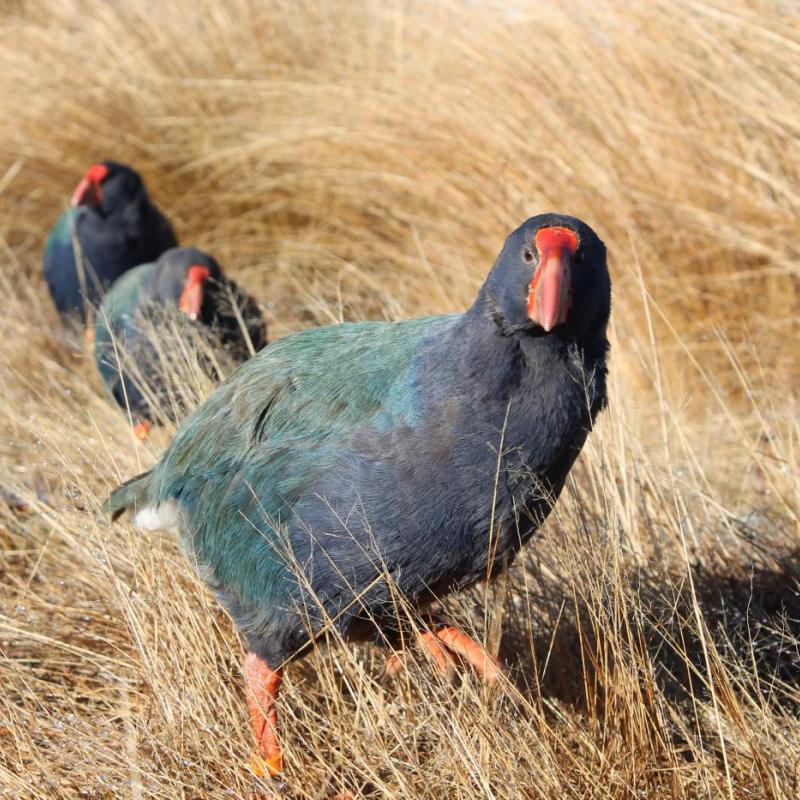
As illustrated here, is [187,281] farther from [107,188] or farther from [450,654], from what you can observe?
[450,654]

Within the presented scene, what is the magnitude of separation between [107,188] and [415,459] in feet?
10.9

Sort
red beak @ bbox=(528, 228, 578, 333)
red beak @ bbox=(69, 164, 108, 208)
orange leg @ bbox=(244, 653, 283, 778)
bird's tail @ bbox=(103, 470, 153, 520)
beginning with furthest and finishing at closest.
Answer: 1. red beak @ bbox=(69, 164, 108, 208)
2. bird's tail @ bbox=(103, 470, 153, 520)
3. orange leg @ bbox=(244, 653, 283, 778)
4. red beak @ bbox=(528, 228, 578, 333)

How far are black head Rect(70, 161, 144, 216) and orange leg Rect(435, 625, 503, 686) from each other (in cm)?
315

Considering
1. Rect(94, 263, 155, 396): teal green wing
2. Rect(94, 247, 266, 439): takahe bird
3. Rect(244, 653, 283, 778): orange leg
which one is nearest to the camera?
Rect(244, 653, 283, 778): orange leg

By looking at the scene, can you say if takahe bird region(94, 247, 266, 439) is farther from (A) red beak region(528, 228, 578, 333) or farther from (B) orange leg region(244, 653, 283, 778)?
(A) red beak region(528, 228, 578, 333)

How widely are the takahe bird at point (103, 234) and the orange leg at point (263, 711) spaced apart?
9.55 ft

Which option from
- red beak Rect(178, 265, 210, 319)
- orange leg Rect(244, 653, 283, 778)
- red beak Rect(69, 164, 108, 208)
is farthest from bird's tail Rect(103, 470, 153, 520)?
red beak Rect(69, 164, 108, 208)

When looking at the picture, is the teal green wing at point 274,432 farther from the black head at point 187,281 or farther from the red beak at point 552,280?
the black head at point 187,281

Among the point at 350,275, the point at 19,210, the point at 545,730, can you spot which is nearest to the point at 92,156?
the point at 19,210

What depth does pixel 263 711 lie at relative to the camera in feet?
7.11

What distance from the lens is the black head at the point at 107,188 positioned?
16.2 ft

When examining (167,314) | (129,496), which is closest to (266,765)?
(129,496)

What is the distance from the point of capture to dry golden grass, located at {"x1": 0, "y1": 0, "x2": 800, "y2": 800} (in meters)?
2.01

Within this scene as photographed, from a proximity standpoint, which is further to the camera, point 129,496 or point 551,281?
point 129,496
